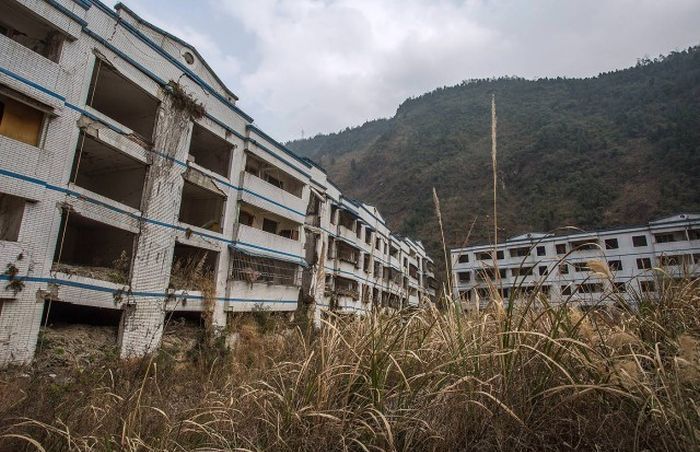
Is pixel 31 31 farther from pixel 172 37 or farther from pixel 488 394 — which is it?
pixel 488 394

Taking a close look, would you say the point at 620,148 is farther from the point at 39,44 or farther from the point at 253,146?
the point at 39,44

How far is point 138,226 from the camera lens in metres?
10.8

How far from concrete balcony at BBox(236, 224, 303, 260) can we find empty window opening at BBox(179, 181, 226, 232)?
1.05m

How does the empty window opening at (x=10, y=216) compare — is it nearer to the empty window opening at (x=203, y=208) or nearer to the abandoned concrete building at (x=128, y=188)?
the abandoned concrete building at (x=128, y=188)

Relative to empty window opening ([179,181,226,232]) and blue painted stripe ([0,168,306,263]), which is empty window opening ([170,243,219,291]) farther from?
empty window opening ([179,181,226,232])

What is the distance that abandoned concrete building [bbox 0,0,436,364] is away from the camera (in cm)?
805

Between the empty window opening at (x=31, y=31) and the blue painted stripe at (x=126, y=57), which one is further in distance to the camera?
the blue painted stripe at (x=126, y=57)

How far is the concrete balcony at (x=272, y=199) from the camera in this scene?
624 inches

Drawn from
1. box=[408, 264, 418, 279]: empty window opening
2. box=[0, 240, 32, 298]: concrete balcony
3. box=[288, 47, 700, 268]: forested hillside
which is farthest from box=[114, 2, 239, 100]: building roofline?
box=[408, 264, 418, 279]: empty window opening

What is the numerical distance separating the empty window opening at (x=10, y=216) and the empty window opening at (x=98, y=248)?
5.41ft

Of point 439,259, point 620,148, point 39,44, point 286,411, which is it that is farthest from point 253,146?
point 620,148

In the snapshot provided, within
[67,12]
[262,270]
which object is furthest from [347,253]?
[67,12]

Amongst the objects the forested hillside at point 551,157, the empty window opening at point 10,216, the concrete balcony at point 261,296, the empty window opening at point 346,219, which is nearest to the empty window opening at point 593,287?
the empty window opening at point 10,216

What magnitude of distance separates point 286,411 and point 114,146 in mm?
11067
